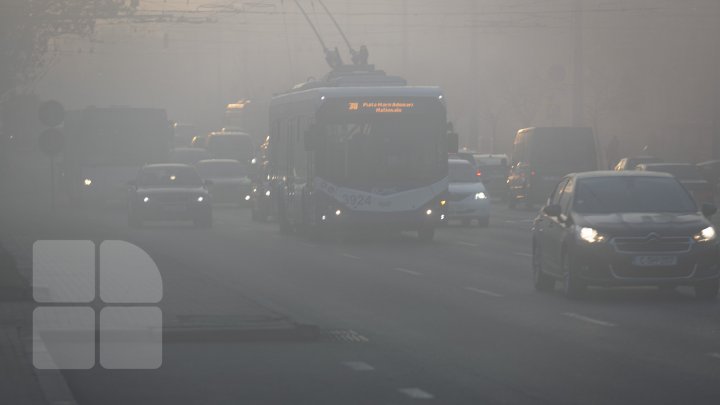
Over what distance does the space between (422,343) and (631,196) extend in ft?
18.9

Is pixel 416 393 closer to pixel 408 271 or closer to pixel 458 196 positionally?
pixel 408 271

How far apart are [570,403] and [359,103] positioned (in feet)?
70.6

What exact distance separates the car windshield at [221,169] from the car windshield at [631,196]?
34156 mm

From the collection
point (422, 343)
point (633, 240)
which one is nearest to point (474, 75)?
point (633, 240)

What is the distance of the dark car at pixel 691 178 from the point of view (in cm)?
4266

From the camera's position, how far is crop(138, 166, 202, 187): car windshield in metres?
39.9

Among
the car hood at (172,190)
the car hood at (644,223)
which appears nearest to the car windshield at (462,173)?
the car hood at (172,190)

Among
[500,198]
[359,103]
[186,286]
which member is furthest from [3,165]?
[186,286]

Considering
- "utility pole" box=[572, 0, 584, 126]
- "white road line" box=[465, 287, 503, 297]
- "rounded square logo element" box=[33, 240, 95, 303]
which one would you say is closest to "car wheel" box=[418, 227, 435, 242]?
"rounded square logo element" box=[33, 240, 95, 303]

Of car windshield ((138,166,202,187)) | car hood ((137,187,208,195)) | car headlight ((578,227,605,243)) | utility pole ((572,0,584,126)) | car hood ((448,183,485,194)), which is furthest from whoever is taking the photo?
utility pole ((572,0,584,126))

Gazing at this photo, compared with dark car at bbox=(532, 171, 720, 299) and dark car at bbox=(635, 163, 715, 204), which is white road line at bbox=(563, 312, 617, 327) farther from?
dark car at bbox=(635, 163, 715, 204)

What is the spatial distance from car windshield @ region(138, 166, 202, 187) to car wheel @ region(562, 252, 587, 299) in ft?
72.2

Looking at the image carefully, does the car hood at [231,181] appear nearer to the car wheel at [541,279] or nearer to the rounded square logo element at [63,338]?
the car wheel at [541,279]

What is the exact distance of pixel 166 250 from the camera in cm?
2947
